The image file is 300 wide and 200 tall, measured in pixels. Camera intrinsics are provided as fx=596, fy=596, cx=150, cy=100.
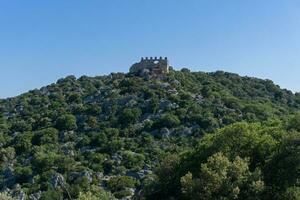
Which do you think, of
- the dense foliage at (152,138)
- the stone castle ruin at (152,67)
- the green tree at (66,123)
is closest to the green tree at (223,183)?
the dense foliage at (152,138)

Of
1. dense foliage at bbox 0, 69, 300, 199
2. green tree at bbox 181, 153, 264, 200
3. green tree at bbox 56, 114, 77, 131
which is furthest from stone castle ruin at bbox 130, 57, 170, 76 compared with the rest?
green tree at bbox 181, 153, 264, 200

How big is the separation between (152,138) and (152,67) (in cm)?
2745

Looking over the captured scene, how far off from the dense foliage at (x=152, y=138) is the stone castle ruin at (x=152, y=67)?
6.93ft

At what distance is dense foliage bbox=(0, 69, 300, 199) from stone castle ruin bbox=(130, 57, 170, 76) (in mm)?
2113

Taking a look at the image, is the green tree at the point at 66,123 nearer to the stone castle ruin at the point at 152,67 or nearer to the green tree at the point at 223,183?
the stone castle ruin at the point at 152,67

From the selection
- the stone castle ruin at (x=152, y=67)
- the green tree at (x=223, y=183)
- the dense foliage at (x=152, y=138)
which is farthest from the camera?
the stone castle ruin at (x=152, y=67)

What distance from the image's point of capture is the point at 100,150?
292ft

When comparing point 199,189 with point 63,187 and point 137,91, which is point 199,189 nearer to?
point 63,187

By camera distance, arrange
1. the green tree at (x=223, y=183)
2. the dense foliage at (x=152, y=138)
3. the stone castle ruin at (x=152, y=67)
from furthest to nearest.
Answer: the stone castle ruin at (x=152, y=67)
the dense foliage at (x=152, y=138)
the green tree at (x=223, y=183)

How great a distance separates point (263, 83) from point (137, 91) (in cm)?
3580

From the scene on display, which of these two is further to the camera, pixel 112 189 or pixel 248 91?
pixel 248 91

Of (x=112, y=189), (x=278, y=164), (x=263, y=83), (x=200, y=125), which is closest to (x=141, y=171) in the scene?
(x=112, y=189)

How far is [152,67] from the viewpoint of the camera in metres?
116

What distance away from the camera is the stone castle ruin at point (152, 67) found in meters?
115
